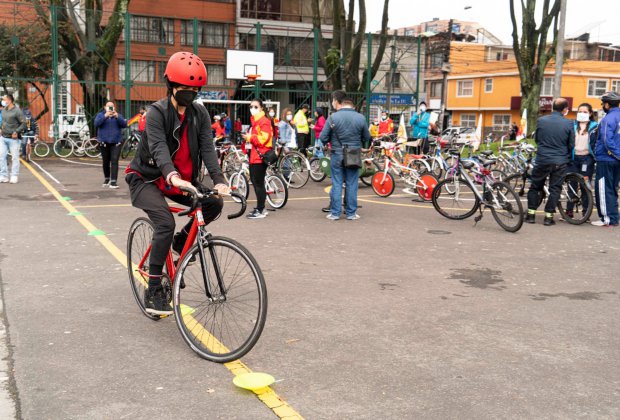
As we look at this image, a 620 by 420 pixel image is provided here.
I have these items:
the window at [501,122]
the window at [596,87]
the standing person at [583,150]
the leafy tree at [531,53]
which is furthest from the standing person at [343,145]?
the window at [596,87]

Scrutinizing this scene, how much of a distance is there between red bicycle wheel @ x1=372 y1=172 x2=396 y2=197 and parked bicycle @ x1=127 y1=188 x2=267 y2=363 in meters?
9.27

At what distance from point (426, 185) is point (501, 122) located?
5024 cm

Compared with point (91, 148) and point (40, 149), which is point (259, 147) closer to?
point (40, 149)

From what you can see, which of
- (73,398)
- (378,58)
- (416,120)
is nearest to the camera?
(73,398)

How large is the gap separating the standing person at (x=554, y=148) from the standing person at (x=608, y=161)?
460mm

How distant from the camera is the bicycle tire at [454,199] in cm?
1066

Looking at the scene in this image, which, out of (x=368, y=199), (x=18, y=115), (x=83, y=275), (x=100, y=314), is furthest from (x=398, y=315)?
(x=18, y=115)

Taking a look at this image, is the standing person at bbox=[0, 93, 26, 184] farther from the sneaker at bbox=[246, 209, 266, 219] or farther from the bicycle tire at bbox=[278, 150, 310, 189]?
the sneaker at bbox=[246, 209, 266, 219]

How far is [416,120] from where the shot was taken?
19.8 metres

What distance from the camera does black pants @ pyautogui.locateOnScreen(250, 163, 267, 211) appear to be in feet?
36.0

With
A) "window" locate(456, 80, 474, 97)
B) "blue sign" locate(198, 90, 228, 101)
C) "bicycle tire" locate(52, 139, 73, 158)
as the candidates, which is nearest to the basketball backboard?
"bicycle tire" locate(52, 139, 73, 158)

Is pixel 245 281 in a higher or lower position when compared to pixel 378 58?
lower

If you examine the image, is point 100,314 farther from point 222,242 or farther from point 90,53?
point 90,53

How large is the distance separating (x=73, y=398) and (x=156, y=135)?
1.78 meters
